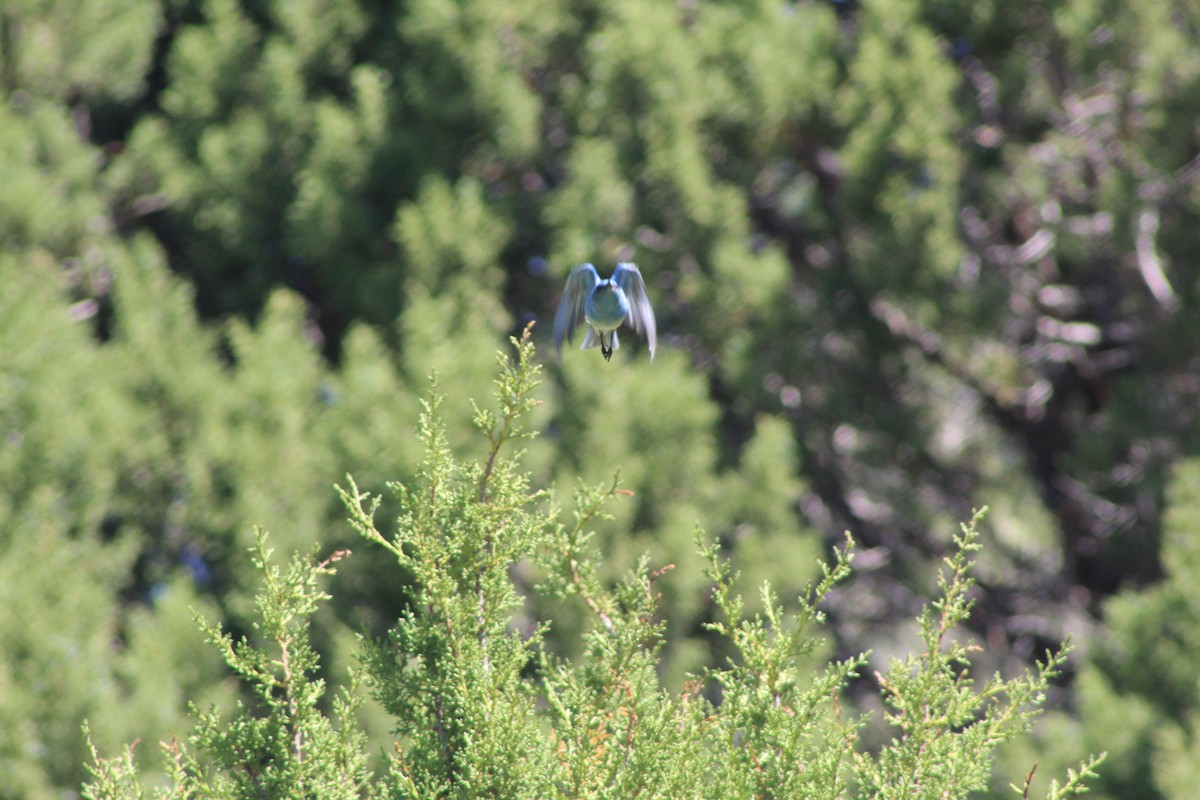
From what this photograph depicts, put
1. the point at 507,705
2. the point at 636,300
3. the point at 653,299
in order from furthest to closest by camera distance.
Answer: the point at 653,299 → the point at 636,300 → the point at 507,705

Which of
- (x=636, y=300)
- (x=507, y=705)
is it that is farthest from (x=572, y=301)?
(x=507, y=705)

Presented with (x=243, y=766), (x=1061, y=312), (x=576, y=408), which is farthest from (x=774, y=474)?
(x=243, y=766)

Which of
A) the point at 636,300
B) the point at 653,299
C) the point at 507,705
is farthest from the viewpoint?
the point at 653,299

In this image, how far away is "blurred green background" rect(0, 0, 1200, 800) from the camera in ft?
16.7

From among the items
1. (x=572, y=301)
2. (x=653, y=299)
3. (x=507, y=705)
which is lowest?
(x=653, y=299)

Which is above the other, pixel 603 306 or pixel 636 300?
pixel 603 306

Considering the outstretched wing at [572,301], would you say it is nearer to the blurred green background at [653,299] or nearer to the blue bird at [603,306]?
the blue bird at [603,306]

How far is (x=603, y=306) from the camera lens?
7.33ft

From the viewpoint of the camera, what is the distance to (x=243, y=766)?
2.30m

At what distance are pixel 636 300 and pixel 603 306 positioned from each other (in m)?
0.29

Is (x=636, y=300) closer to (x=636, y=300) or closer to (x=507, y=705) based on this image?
(x=636, y=300)

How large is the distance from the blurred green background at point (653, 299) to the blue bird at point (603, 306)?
102 inches

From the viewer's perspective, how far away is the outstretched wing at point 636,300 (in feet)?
7.98

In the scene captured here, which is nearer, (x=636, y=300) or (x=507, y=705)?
(x=507, y=705)
